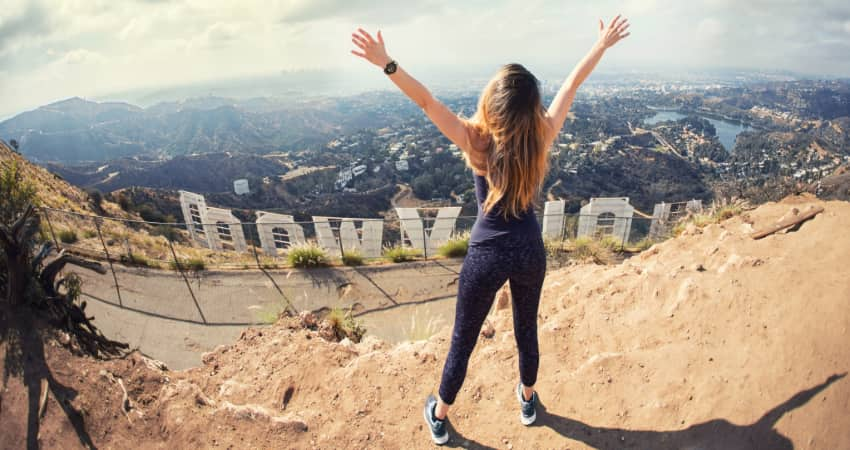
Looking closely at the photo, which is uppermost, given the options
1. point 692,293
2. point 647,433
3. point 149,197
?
point 692,293

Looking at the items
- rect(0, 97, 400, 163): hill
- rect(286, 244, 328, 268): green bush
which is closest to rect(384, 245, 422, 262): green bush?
rect(286, 244, 328, 268): green bush

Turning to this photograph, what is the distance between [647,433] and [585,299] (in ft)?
5.51

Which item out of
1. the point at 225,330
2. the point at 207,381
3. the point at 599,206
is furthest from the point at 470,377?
the point at 599,206

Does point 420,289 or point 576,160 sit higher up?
point 420,289

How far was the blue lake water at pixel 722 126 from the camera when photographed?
74.1 m

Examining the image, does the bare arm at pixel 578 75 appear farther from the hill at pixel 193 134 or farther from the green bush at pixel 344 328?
the hill at pixel 193 134

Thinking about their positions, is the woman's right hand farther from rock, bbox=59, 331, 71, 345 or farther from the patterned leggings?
rock, bbox=59, 331, 71, 345

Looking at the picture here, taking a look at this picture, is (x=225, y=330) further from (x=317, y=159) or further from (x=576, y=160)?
(x=317, y=159)

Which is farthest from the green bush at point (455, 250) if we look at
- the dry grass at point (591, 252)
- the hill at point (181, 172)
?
the hill at point (181, 172)

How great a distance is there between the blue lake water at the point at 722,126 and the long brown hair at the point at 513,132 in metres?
83.8

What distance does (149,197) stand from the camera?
114 feet

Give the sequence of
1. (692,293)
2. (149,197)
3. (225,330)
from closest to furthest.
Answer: (692,293), (225,330), (149,197)

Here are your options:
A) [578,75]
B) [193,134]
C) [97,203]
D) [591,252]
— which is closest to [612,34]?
[578,75]

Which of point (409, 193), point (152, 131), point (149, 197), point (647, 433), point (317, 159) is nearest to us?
point (647, 433)
